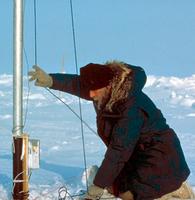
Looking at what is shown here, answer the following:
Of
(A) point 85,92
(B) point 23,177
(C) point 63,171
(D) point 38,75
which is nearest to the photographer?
(A) point 85,92

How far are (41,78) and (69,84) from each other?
6.9 inches

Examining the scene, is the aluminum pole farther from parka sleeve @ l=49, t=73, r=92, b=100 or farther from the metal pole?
parka sleeve @ l=49, t=73, r=92, b=100

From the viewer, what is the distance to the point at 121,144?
3.17 metres

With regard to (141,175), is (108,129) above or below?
above

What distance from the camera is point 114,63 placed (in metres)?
3.33

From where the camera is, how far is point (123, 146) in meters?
3.17

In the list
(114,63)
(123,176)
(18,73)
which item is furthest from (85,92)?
(18,73)

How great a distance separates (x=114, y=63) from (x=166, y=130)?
401 millimetres

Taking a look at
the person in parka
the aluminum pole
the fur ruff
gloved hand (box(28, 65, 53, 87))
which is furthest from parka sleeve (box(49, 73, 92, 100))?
the aluminum pole

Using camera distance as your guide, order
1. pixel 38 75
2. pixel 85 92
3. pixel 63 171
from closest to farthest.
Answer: pixel 85 92 → pixel 38 75 → pixel 63 171

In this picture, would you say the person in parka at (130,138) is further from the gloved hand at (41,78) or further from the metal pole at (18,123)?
the metal pole at (18,123)

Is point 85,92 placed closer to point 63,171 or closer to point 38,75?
point 38,75

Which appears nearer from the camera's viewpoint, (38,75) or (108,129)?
(108,129)

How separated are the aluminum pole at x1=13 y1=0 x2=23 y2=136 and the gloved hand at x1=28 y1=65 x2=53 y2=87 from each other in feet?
5.07
